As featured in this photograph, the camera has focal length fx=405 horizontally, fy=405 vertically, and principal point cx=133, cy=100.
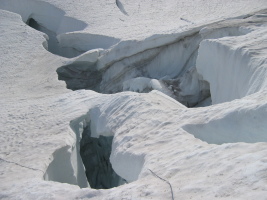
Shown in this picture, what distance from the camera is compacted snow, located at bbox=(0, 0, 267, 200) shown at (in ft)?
11.0

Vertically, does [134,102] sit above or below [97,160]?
above

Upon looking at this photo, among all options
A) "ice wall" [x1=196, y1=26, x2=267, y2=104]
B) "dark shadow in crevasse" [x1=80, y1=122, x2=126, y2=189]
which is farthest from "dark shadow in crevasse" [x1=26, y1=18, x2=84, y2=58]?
"dark shadow in crevasse" [x1=80, y1=122, x2=126, y2=189]

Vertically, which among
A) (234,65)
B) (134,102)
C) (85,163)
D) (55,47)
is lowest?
(55,47)

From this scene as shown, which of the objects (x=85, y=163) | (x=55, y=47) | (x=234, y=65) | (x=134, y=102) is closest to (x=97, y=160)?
(x=85, y=163)

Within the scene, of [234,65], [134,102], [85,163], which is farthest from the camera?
[85,163]

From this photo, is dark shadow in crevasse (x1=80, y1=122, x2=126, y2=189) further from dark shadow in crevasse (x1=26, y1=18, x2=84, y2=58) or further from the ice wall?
dark shadow in crevasse (x1=26, y1=18, x2=84, y2=58)

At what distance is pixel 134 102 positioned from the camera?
5.44 metres

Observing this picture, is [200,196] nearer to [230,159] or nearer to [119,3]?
[230,159]

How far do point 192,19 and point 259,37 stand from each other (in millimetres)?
4362

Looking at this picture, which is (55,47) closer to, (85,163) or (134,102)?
(85,163)

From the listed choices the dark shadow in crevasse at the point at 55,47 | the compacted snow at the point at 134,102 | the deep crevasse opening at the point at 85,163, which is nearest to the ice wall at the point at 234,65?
the compacted snow at the point at 134,102

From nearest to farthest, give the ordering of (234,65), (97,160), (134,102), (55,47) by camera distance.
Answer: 1. (134,102)
2. (234,65)
3. (97,160)
4. (55,47)

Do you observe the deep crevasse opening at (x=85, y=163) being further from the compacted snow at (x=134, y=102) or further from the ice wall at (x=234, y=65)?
the ice wall at (x=234, y=65)

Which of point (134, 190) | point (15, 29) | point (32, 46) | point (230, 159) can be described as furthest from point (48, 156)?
point (15, 29)
